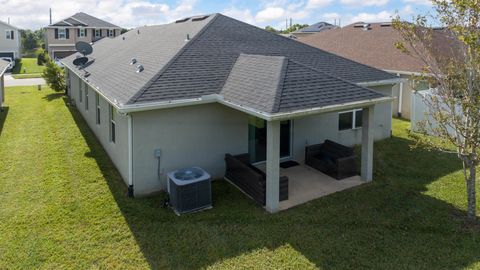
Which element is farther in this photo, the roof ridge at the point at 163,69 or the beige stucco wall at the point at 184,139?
the beige stucco wall at the point at 184,139

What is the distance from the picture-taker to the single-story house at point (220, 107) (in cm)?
929

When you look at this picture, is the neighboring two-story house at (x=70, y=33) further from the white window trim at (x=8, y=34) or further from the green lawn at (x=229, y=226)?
the green lawn at (x=229, y=226)

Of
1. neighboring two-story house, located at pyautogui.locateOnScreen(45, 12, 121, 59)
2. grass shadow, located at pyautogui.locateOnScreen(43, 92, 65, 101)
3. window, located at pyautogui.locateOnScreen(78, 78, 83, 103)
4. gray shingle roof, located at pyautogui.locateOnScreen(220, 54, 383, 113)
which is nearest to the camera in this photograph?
gray shingle roof, located at pyautogui.locateOnScreen(220, 54, 383, 113)

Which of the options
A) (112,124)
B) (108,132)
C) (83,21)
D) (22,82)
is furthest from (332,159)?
A: (83,21)

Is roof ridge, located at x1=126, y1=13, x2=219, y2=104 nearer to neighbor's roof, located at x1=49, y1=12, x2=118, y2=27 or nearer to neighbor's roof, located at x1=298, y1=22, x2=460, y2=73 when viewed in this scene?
neighbor's roof, located at x1=298, y1=22, x2=460, y2=73

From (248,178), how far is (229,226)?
6.04ft

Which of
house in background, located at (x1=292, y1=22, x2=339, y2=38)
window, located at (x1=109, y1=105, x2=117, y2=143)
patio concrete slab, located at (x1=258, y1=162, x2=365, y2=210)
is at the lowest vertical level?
patio concrete slab, located at (x1=258, y1=162, x2=365, y2=210)

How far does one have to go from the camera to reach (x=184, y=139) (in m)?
10.4

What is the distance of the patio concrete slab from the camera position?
988 centimetres

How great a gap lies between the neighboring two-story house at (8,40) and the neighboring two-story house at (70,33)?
4608 mm

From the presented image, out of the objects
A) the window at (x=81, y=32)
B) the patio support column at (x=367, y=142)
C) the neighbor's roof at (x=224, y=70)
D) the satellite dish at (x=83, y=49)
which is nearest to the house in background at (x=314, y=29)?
the window at (x=81, y=32)

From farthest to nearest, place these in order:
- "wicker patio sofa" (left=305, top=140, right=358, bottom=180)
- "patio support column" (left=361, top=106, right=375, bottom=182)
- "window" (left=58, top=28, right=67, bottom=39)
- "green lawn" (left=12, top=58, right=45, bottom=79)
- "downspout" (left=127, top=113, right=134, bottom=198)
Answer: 1. "window" (left=58, top=28, right=67, bottom=39)
2. "green lawn" (left=12, top=58, right=45, bottom=79)
3. "wicker patio sofa" (left=305, top=140, right=358, bottom=180)
4. "patio support column" (left=361, top=106, right=375, bottom=182)
5. "downspout" (left=127, top=113, right=134, bottom=198)

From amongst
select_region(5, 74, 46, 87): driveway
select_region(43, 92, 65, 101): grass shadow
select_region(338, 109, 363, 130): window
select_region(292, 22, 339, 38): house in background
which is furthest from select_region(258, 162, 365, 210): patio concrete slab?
select_region(292, 22, 339, 38): house in background

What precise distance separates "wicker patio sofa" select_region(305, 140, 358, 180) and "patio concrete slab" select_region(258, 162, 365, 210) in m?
0.16
